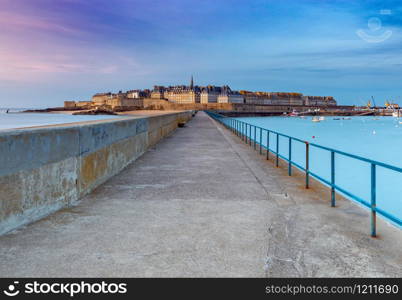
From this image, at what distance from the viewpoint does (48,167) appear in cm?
535

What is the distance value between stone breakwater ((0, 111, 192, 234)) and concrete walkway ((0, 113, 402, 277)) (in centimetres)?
22

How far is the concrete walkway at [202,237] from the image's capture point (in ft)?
12.3

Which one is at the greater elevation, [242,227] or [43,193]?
[43,193]

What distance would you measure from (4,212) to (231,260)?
2.74 meters

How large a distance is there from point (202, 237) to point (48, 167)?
2419mm

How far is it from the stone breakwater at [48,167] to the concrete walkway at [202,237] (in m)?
0.22

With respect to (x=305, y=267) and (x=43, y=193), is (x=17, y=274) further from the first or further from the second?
(x=305, y=267)

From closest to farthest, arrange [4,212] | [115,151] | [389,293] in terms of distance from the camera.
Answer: [389,293]
[4,212]
[115,151]

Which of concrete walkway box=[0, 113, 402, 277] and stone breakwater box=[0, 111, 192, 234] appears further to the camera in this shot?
stone breakwater box=[0, 111, 192, 234]

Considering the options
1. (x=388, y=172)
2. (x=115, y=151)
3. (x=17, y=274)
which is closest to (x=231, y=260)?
(x=17, y=274)

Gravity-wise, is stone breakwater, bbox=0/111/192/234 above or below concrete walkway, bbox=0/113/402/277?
above

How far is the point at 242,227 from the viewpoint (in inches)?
201

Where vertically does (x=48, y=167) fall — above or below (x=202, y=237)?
above

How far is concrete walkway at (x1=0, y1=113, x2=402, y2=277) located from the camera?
3758 millimetres
